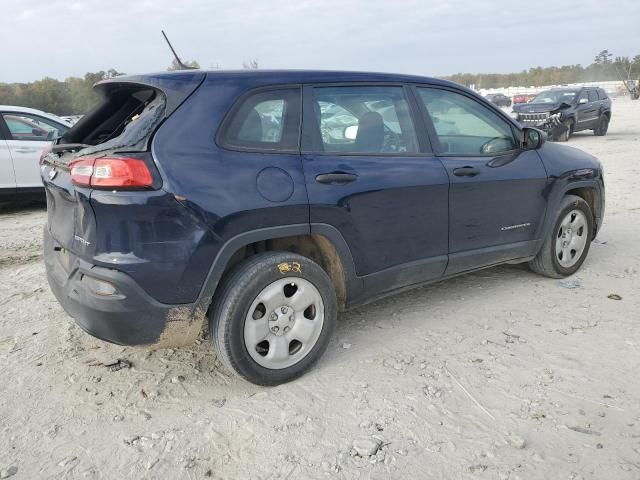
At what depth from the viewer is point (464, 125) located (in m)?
4.11

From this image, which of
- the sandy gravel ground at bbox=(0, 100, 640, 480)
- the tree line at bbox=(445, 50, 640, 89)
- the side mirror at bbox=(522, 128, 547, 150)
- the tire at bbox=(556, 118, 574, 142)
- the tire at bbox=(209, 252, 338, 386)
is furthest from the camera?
the tree line at bbox=(445, 50, 640, 89)

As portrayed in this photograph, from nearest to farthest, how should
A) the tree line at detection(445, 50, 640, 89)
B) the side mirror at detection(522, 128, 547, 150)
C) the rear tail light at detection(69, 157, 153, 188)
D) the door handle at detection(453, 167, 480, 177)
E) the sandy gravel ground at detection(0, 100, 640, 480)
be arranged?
the sandy gravel ground at detection(0, 100, 640, 480) → the rear tail light at detection(69, 157, 153, 188) → the door handle at detection(453, 167, 480, 177) → the side mirror at detection(522, 128, 547, 150) → the tree line at detection(445, 50, 640, 89)

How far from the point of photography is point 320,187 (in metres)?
3.09

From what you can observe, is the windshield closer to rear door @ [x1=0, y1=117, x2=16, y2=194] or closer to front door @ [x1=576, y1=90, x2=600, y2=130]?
front door @ [x1=576, y1=90, x2=600, y2=130]

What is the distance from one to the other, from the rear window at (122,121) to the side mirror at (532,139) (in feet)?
9.25

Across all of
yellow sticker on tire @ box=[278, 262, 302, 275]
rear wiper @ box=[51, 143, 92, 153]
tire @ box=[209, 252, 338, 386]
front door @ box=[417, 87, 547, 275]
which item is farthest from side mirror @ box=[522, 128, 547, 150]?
rear wiper @ box=[51, 143, 92, 153]

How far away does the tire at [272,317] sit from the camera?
9.37ft

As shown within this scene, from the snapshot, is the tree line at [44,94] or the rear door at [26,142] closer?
the rear door at [26,142]

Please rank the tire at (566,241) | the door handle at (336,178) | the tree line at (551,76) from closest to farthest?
1. the door handle at (336,178)
2. the tire at (566,241)
3. the tree line at (551,76)

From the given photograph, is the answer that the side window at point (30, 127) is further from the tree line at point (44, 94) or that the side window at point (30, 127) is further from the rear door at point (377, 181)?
the tree line at point (44, 94)

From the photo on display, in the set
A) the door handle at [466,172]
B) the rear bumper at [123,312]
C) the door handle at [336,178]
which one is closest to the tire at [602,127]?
the door handle at [466,172]

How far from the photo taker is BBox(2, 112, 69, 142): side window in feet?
25.4

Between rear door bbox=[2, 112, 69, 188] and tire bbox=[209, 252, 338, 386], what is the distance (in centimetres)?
601

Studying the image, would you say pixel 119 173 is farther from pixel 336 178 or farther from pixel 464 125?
pixel 464 125
